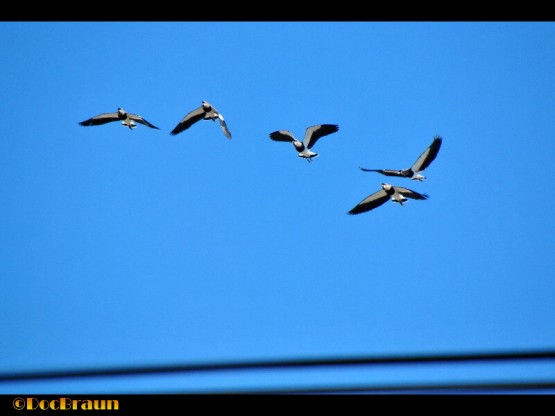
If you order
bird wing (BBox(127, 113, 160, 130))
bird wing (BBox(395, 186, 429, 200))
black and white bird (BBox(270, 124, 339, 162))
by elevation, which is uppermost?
A: bird wing (BBox(127, 113, 160, 130))

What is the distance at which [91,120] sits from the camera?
899cm

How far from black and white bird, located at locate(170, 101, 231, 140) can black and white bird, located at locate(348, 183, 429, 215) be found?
2243mm

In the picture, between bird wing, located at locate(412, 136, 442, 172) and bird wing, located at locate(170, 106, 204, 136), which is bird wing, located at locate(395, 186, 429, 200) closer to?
bird wing, located at locate(412, 136, 442, 172)

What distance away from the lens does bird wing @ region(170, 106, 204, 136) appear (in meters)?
9.02

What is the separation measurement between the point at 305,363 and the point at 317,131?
23.3 ft

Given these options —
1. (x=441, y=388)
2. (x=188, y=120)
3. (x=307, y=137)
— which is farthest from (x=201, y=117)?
(x=441, y=388)

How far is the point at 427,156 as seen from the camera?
833 cm

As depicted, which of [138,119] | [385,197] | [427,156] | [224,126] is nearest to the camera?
[427,156]

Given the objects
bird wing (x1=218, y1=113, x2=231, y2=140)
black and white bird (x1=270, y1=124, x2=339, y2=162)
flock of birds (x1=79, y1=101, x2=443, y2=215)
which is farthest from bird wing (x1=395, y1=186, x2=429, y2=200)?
bird wing (x1=218, y1=113, x2=231, y2=140)

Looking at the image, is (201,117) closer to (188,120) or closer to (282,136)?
(188,120)
